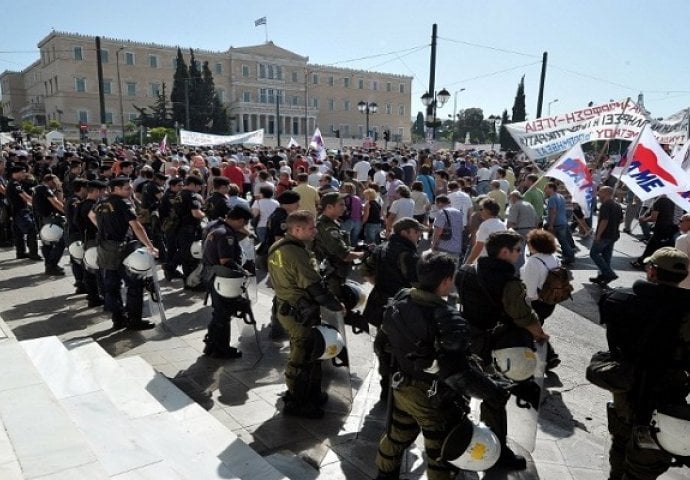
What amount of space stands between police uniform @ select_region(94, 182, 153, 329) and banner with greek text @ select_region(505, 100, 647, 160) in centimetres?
856

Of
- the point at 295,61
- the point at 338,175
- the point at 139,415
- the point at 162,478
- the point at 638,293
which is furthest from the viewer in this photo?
the point at 295,61

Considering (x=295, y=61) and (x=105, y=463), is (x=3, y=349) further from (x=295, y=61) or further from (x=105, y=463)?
(x=295, y=61)

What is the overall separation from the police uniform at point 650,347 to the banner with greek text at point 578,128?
865 cm

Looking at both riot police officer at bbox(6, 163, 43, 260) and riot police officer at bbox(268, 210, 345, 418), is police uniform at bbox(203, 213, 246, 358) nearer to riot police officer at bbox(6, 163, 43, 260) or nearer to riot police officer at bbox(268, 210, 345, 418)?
riot police officer at bbox(268, 210, 345, 418)

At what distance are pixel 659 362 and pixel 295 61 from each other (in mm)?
90913

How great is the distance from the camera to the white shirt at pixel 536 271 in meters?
4.78

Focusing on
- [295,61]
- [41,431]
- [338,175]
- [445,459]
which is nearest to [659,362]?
[445,459]

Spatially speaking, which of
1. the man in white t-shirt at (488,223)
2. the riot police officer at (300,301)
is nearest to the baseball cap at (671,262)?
the riot police officer at (300,301)

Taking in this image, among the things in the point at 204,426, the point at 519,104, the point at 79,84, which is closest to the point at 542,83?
the point at 204,426

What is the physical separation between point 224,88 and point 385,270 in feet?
275

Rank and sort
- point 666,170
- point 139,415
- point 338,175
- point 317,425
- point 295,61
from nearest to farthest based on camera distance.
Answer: point 139,415 < point 317,425 < point 666,170 < point 338,175 < point 295,61

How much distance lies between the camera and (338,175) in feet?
55.9

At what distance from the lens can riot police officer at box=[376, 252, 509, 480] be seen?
283cm

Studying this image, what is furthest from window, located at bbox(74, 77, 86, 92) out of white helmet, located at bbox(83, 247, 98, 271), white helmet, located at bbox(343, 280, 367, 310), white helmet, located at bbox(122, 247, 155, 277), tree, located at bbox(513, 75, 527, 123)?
white helmet, located at bbox(343, 280, 367, 310)
